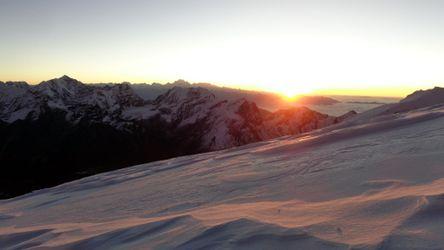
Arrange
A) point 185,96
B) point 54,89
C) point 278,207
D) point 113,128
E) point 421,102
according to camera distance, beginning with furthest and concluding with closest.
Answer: point 54,89, point 185,96, point 113,128, point 421,102, point 278,207

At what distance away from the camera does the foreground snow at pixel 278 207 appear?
4820 mm

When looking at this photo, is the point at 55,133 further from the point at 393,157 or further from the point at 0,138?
the point at 393,157

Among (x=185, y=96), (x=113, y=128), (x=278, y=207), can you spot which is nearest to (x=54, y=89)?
(x=113, y=128)

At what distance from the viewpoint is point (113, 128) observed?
163750 mm

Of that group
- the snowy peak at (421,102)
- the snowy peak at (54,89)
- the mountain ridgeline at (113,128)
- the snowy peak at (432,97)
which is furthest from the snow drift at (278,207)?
the snowy peak at (54,89)

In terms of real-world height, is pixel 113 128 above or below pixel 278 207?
below

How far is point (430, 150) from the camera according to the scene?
947 centimetres

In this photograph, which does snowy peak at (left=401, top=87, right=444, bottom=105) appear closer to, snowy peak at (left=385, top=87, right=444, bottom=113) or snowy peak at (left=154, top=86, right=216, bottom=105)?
snowy peak at (left=385, top=87, right=444, bottom=113)

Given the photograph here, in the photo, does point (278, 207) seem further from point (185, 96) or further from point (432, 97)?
point (185, 96)

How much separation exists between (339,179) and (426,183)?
182 centimetres

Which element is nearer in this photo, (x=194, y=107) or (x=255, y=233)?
(x=255, y=233)

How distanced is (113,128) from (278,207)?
532 ft

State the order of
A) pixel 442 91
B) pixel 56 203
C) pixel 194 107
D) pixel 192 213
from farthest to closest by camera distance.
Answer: pixel 194 107 → pixel 442 91 → pixel 56 203 → pixel 192 213

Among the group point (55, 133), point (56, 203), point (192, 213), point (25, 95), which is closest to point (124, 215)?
point (192, 213)
